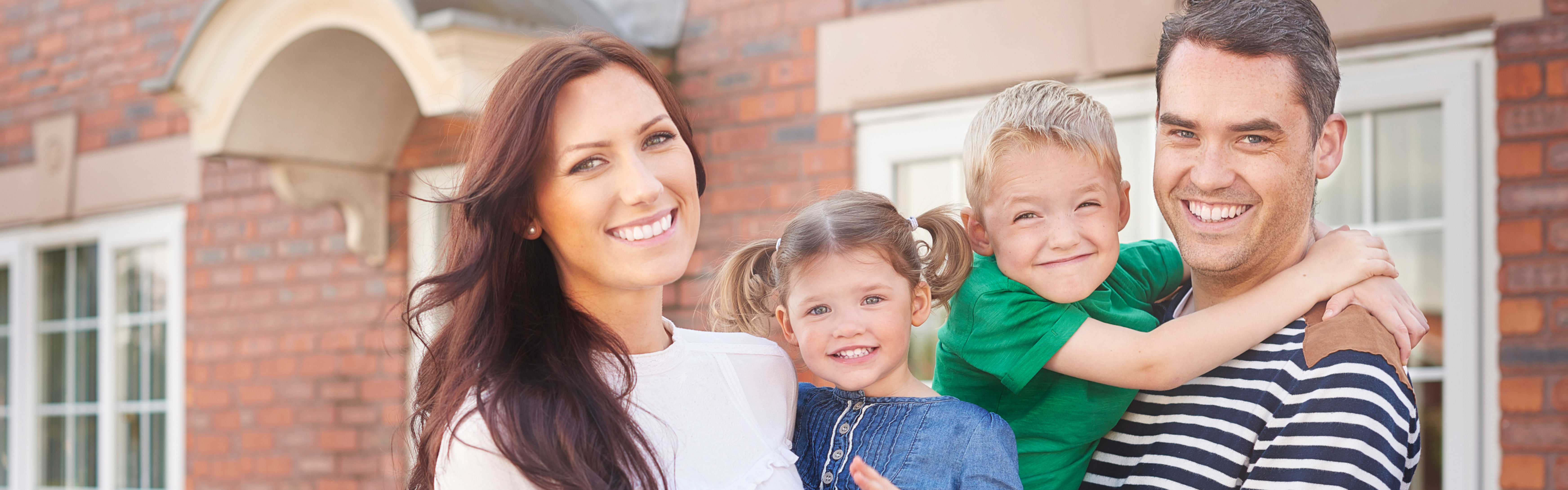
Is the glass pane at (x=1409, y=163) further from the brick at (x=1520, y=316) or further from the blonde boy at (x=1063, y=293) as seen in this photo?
the blonde boy at (x=1063, y=293)

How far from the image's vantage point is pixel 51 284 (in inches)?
283

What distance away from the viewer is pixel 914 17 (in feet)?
13.8

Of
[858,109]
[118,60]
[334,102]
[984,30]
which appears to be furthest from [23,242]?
[984,30]

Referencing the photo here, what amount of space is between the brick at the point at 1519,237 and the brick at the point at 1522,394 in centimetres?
34

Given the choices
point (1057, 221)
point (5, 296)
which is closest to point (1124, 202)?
point (1057, 221)

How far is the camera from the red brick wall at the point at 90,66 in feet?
21.2

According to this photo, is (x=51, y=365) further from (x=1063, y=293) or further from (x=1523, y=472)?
Result: (x=1523, y=472)

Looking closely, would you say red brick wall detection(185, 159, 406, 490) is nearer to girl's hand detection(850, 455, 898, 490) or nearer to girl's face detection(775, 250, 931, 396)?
girl's face detection(775, 250, 931, 396)

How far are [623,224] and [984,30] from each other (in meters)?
2.53

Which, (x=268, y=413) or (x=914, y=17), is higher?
(x=914, y=17)

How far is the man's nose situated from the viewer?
1813 mm

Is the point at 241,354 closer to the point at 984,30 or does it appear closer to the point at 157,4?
the point at 157,4

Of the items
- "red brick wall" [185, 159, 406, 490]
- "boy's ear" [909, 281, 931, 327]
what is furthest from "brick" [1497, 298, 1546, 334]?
"red brick wall" [185, 159, 406, 490]

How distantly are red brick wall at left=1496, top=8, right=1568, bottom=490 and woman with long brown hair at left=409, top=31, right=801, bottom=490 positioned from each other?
2.33 metres
